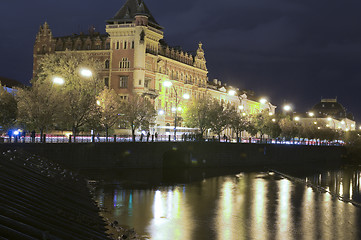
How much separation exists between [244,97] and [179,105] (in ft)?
191

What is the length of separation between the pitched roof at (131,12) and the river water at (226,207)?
47166 mm

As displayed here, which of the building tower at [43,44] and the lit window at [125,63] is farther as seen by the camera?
the building tower at [43,44]

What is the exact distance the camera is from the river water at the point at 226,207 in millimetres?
35188

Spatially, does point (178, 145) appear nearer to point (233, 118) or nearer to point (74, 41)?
point (233, 118)

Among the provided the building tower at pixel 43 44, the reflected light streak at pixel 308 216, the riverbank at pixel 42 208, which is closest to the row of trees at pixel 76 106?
the building tower at pixel 43 44

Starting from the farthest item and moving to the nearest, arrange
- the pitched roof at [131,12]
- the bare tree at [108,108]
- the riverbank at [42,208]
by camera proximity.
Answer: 1. the pitched roof at [131,12]
2. the bare tree at [108,108]
3. the riverbank at [42,208]

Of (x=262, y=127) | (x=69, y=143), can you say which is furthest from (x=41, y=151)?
(x=262, y=127)

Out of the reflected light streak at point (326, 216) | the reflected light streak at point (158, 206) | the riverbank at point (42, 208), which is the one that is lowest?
the reflected light streak at point (326, 216)

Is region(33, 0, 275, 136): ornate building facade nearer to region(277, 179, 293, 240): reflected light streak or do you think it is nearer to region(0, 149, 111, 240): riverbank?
region(277, 179, 293, 240): reflected light streak

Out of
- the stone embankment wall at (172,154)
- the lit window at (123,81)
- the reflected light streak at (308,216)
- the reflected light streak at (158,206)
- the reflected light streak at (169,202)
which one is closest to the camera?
the reflected light streak at (308,216)

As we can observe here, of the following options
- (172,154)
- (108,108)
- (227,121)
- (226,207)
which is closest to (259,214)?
(226,207)

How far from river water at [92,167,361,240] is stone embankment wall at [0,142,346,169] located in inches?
165

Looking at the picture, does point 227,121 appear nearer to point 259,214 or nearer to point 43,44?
point 43,44

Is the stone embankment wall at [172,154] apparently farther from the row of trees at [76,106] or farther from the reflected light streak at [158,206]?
the reflected light streak at [158,206]
